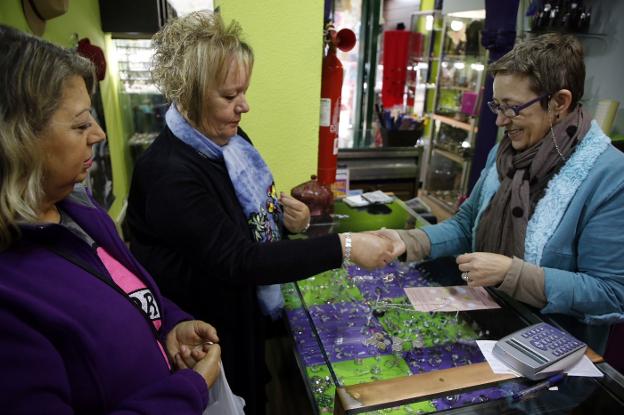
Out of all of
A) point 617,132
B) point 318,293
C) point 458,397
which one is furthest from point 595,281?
point 617,132

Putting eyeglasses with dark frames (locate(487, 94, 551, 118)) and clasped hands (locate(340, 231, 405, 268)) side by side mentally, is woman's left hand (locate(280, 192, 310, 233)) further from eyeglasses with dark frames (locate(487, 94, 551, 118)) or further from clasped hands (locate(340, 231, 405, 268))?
eyeglasses with dark frames (locate(487, 94, 551, 118))

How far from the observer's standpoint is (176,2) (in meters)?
4.07

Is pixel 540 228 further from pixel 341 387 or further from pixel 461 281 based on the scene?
pixel 341 387

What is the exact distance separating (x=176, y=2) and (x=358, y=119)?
8.38 ft

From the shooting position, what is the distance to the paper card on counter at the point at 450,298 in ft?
4.29

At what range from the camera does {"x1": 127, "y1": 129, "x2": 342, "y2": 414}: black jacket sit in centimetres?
117

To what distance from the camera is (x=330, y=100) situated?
7.84ft

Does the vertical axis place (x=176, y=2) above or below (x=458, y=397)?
above

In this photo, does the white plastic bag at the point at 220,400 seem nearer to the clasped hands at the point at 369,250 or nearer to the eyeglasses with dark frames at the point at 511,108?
the clasped hands at the point at 369,250

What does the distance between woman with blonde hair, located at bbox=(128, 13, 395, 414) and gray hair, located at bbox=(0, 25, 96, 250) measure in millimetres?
448

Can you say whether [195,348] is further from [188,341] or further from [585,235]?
[585,235]

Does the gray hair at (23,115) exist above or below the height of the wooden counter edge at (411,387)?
above

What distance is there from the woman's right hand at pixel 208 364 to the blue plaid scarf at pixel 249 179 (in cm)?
40

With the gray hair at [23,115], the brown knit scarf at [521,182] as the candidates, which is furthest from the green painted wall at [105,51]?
the brown knit scarf at [521,182]
